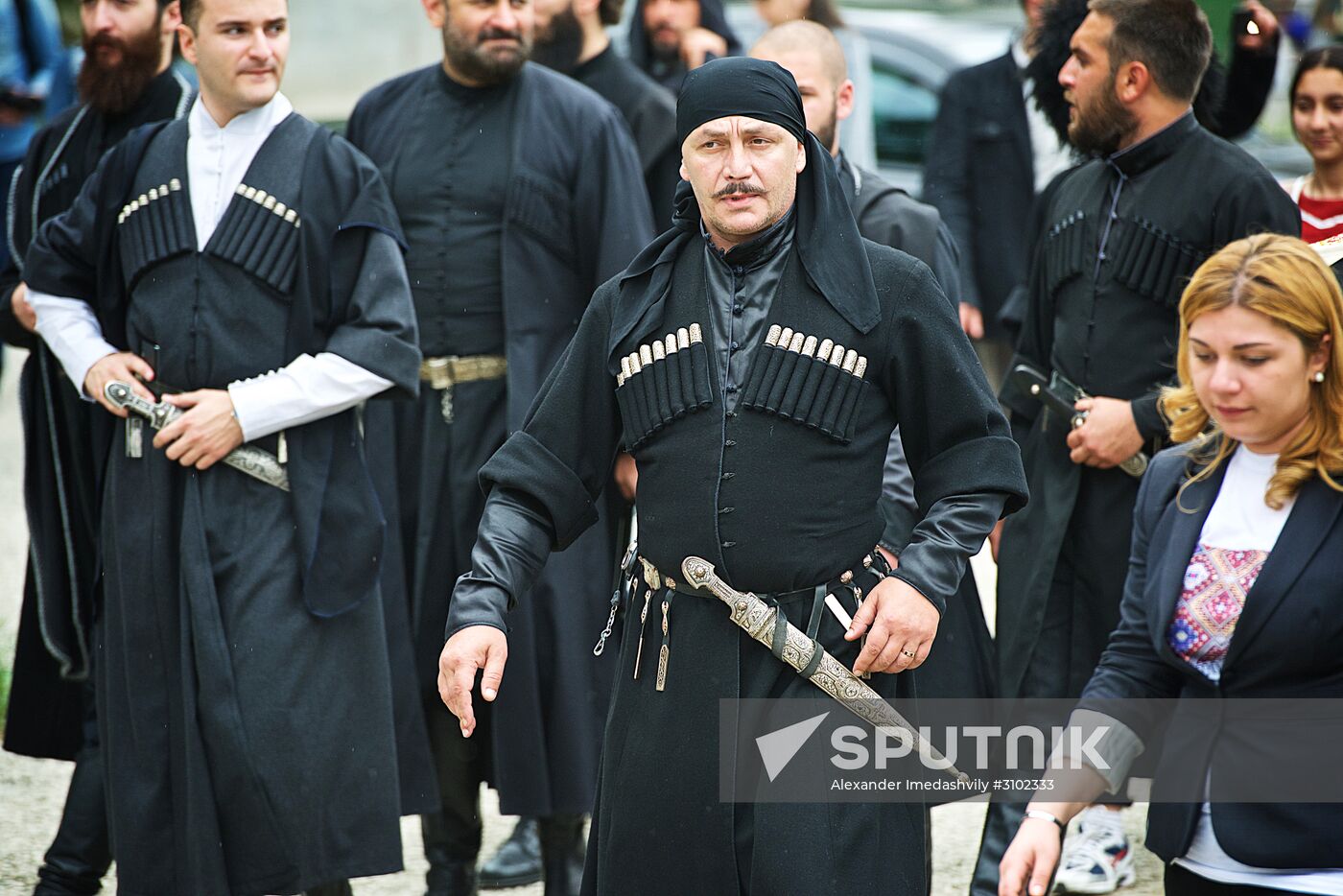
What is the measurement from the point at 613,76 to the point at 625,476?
1740 mm

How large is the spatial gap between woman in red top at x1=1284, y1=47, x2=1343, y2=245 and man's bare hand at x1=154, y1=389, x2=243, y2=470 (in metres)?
2.95

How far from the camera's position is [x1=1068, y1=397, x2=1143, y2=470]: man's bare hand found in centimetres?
454

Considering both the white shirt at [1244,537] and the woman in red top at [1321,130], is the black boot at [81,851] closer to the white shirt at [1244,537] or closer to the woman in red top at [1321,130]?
the white shirt at [1244,537]

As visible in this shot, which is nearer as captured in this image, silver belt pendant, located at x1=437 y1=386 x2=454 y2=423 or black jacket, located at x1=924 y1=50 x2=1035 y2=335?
silver belt pendant, located at x1=437 y1=386 x2=454 y2=423

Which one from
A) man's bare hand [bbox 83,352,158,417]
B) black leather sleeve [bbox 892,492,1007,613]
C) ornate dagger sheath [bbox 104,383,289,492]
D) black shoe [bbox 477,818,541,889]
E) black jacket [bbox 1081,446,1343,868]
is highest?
man's bare hand [bbox 83,352,158,417]

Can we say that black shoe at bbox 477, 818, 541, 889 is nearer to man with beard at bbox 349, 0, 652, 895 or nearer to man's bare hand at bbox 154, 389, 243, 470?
man with beard at bbox 349, 0, 652, 895

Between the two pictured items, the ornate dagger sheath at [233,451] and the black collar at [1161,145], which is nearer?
the ornate dagger sheath at [233,451]

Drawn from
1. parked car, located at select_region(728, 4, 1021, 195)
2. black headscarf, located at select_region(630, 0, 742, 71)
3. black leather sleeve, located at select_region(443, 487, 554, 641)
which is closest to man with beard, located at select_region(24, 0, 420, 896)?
black leather sleeve, located at select_region(443, 487, 554, 641)

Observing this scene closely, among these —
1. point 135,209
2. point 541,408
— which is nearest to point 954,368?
point 541,408

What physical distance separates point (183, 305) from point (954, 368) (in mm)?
2023

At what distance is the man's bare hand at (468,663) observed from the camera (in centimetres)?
310

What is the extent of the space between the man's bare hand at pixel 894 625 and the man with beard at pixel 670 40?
4571 millimetres

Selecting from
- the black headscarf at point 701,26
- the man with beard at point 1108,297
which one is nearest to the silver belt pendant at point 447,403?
the man with beard at point 1108,297

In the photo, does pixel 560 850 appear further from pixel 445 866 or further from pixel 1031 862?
pixel 1031 862
